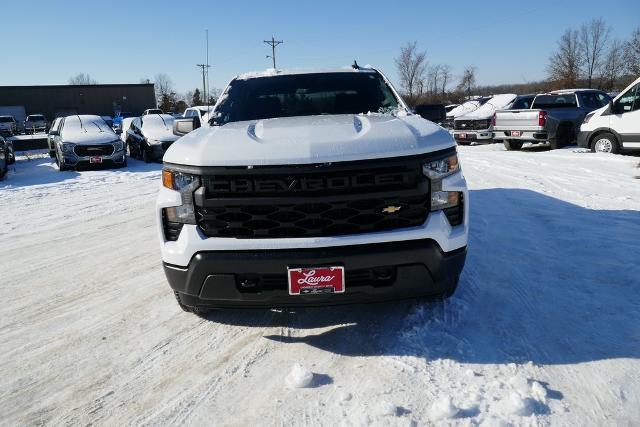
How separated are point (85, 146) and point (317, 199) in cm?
1200

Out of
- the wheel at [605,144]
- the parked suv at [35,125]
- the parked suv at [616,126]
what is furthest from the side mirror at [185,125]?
the parked suv at [35,125]

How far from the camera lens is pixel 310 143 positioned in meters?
2.58

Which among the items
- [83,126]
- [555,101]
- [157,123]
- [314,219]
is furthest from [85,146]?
[555,101]

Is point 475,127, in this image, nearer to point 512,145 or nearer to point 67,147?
point 512,145

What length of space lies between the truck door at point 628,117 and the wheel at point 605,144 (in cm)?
25

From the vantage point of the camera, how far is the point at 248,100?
4.13m

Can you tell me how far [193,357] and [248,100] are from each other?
7.72 ft

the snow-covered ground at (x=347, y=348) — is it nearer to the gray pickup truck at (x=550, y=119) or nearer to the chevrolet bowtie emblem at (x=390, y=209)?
the chevrolet bowtie emblem at (x=390, y=209)

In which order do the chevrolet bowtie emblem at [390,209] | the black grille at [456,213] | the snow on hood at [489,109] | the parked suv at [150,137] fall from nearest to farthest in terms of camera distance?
the chevrolet bowtie emblem at [390,209] → the black grille at [456,213] → the parked suv at [150,137] → the snow on hood at [489,109]

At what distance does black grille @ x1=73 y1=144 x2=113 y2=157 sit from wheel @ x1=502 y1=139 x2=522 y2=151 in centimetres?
1168

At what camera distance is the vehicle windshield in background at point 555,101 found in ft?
44.4

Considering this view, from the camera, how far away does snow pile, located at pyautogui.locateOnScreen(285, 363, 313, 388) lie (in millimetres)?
2434

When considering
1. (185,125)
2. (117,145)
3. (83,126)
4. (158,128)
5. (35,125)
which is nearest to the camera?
(185,125)

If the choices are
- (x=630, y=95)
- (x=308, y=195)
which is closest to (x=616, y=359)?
(x=308, y=195)
